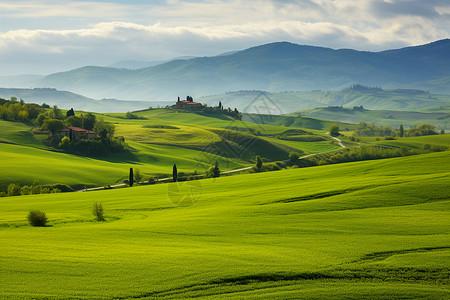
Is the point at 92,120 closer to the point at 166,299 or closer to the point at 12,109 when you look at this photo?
the point at 12,109

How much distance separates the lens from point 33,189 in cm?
8550

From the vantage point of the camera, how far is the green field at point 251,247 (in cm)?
2377

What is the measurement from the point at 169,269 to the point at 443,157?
183ft

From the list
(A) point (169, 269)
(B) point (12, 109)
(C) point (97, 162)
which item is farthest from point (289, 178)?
(B) point (12, 109)

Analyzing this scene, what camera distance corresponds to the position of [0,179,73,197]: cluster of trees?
83312 mm

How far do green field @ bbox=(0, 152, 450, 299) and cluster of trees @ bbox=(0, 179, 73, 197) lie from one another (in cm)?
3198

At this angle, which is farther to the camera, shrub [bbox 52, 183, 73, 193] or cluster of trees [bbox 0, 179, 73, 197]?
shrub [bbox 52, 183, 73, 193]

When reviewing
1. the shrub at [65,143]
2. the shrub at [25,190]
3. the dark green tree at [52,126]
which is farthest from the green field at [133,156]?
the shrub at [25,190]

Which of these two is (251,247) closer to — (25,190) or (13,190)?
(13,190)

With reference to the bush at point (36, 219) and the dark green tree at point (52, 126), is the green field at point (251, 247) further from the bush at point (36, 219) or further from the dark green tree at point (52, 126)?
the dark green tree at point (52, 126)

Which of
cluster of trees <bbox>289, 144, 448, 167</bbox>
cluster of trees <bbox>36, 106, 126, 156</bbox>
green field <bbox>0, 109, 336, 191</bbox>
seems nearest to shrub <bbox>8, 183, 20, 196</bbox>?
green field <bbox>0, 109, 336, 191</bbox>

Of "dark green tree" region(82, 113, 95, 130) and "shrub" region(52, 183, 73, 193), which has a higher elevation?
"dark green tree" region(82, 113, 95, 130)

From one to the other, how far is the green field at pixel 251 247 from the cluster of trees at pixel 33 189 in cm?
3198

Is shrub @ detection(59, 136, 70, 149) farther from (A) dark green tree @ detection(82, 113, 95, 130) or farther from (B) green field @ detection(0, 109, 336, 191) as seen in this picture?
(A) dark green tree @ detection(82, 113, 95, 130)
